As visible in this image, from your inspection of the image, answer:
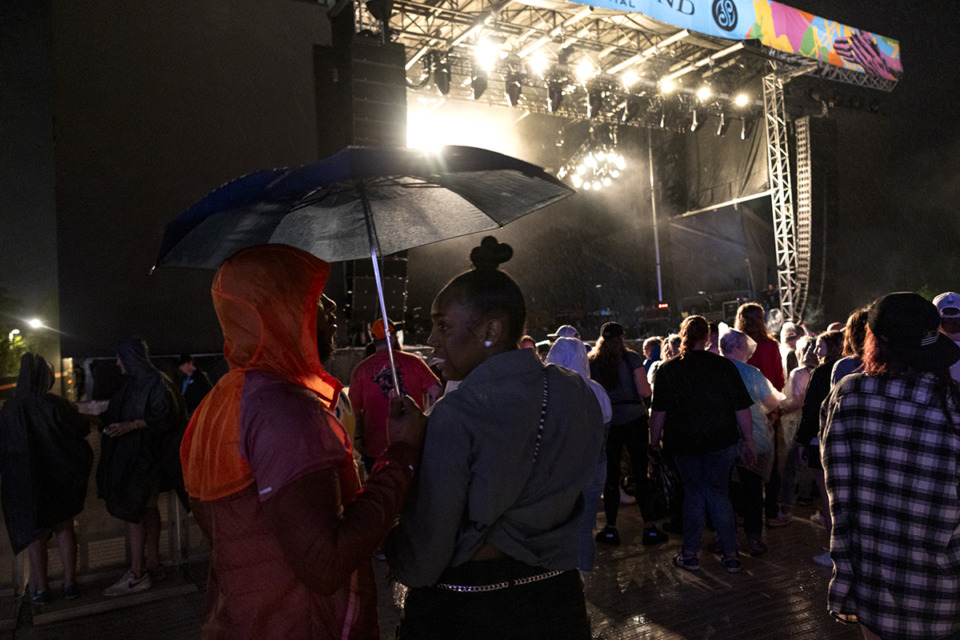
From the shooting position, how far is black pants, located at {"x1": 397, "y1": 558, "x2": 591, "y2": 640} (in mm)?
1311

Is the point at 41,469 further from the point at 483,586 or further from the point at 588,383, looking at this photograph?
the point at 483,586

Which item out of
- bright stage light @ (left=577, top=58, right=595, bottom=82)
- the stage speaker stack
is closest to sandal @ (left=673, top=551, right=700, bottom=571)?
the stage speaker stack

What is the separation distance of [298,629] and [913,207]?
20.2 m

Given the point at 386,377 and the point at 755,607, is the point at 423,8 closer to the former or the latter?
the point at 386,377

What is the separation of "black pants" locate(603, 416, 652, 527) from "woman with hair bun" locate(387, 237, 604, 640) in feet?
10.9

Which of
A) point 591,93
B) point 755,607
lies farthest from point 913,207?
point 755,607

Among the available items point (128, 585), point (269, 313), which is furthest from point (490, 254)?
point (128, 585)

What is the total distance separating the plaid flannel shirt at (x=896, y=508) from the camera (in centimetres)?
188

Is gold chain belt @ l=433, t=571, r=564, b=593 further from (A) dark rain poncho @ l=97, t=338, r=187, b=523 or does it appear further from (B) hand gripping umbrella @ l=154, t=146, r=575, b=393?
(A) dark rain poncho @ l=97, t=338, r=187, b=523

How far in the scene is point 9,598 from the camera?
13.8 ft

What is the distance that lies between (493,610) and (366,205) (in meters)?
1.07

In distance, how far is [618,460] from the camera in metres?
4.74

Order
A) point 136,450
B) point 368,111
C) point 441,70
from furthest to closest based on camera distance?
point 441,70 < point 368,111 < point 136,450

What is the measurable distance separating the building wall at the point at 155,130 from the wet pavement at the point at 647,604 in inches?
243
